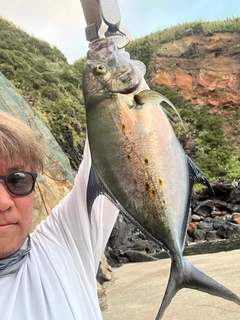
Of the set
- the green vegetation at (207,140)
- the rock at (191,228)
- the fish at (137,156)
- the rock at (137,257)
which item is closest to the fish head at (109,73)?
the fish at (137,156)

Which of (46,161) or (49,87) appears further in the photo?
(49,87)

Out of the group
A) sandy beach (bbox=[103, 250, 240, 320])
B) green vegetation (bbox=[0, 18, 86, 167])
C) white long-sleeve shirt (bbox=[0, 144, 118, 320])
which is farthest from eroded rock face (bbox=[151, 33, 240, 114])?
white long-sleeve shirt (bbox=[0, 144, 118, 320])

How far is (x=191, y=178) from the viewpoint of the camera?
4.50 feet

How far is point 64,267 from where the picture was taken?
4.48 feet

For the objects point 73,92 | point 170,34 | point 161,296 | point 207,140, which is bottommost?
point 161,296

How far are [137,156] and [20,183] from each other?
1.34 ft

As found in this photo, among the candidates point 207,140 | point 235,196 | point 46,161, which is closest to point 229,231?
point 235,196

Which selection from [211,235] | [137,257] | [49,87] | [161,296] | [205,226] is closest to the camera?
[161,296]

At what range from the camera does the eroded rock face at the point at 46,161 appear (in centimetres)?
520

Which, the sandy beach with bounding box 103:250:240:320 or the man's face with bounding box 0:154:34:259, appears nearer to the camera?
the man's face with bounding box 0:154:34:259

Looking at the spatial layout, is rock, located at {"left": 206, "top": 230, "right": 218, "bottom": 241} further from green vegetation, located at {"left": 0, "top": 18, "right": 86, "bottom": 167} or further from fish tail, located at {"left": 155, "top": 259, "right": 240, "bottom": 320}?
fish tail, located at {"left": 155, "top": 259, "right": 240, "bottom": 320}

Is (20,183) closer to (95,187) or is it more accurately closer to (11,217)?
(11,217)

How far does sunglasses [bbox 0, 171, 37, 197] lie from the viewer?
1300 millimetres

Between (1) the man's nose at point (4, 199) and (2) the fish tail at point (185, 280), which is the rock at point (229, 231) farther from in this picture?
(1) the man's nose at point (4, 199)
